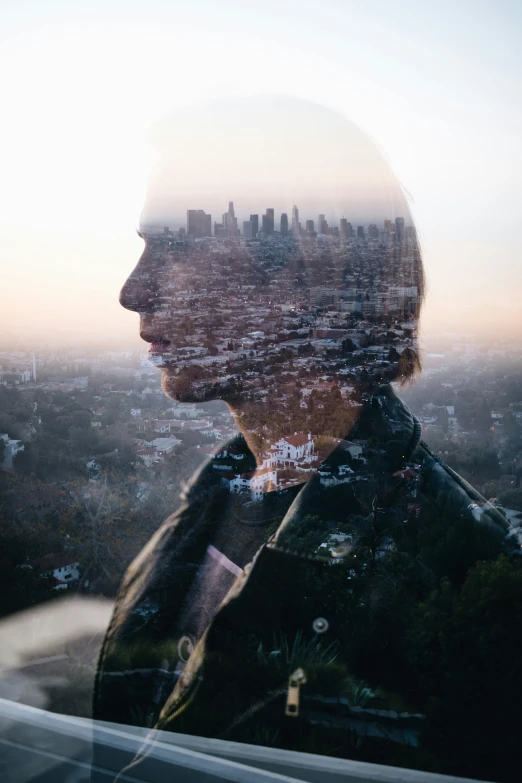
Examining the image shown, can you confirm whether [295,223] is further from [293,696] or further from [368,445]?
[293,696]

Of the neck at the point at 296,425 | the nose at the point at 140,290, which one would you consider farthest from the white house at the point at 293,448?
the nose at the point at 140,290

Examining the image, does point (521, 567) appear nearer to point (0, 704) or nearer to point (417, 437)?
point (417, 437)

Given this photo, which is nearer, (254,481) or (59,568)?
(254,481)

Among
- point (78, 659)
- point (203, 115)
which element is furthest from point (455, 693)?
point (78, 659)

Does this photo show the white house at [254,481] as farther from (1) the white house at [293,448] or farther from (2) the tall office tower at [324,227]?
(2) the tall office tower at [324,227]
